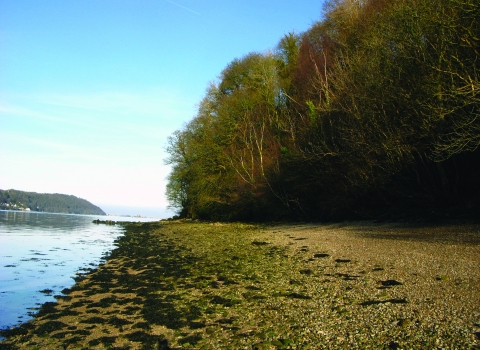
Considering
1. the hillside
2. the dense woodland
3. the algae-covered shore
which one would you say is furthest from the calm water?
the hillside

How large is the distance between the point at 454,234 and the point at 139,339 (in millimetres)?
13208

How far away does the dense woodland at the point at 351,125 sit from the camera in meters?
16.8

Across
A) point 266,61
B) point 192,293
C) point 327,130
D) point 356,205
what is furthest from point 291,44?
point 192,293

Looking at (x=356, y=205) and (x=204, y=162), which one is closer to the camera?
(x=356, y=205)

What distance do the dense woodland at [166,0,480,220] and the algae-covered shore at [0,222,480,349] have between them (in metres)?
5.68

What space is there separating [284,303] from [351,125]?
59.4 feet

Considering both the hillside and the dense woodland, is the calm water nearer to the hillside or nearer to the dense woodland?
the dense woodland

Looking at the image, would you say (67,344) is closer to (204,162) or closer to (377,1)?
(377,1)

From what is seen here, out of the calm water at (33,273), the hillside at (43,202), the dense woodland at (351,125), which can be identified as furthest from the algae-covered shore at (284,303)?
the hillside at (43,202)

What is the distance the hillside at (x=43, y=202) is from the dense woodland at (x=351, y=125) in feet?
387

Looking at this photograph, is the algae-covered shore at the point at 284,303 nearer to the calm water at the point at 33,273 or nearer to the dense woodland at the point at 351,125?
the calm water at the point at 33,273

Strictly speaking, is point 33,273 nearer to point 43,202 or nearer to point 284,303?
point 284,303

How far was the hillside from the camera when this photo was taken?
14368 cm

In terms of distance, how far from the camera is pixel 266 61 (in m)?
44.8
